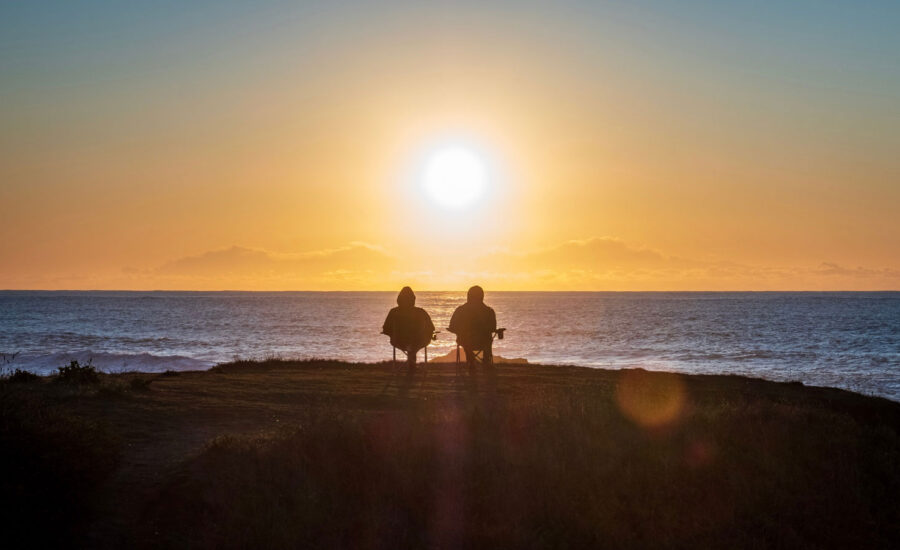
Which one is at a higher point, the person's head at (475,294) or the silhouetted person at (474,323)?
the person's head at (475,294)

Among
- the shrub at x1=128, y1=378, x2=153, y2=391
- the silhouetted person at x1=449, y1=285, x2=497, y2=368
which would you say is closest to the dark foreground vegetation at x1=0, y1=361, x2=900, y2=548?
the shrub at x1=128, y1=378, x2=153, y2=391

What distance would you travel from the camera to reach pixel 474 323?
19656mm

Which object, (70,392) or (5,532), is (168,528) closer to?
(5,532)

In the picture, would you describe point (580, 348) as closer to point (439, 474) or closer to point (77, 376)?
point (77, 376)

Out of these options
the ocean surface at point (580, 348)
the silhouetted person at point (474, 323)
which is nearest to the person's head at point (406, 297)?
the silhouetted person at point (474, 323)

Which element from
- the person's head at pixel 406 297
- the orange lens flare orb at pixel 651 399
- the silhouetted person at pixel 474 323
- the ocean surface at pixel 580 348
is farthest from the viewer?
the ocean surface at pixel 580 348

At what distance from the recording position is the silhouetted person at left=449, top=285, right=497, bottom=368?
19.6 meters

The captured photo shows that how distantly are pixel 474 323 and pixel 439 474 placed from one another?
30.9 feet

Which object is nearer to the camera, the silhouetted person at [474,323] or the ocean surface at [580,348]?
the silhouetted person at [474,323]

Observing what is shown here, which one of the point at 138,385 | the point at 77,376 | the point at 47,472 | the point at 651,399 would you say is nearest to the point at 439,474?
the point at 47,472

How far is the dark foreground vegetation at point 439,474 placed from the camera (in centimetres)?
880

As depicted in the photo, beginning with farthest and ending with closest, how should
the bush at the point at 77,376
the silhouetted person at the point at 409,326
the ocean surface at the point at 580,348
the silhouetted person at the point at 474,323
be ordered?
the ocean surface at the point at 580,348 < the silhouetted person at the point at 474,323 < the silhouetted person at the point at 409,326 < the bush at the point at 77,376

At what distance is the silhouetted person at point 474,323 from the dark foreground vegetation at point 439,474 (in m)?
5.08

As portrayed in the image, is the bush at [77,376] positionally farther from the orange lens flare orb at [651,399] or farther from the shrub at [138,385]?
the orange lens flare orb at [651,399]
